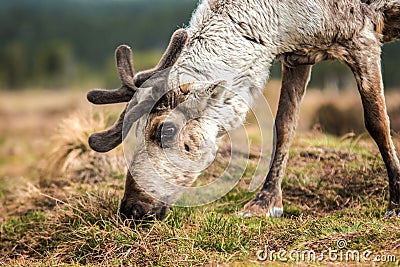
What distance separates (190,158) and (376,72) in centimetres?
224

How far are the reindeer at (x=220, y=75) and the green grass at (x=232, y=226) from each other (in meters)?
0.44

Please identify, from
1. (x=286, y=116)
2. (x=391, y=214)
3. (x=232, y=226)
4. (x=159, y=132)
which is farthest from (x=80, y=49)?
(x=391, y=214)

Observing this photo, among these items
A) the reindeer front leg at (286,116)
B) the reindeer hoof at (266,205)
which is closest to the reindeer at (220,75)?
the reindeer front leg at (286,116)

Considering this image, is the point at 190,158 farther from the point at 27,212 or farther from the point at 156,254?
the point at 27,212

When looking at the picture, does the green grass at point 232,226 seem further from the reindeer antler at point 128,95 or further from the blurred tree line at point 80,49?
the blurred tree line at point 80,49

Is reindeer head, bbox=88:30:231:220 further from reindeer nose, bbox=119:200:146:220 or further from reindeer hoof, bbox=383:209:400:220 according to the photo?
reindeer hoof, bbox=383:209:400:220

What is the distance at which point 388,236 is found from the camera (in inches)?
202

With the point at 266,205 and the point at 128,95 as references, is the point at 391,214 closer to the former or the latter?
the point at 266,205

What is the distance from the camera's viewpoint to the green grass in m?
5.32

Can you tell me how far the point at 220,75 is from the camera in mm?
6148

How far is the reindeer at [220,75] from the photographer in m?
6.00

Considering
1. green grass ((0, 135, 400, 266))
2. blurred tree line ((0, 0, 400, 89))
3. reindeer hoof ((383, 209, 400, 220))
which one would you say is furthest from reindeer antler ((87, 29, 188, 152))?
blurred tree line ((0, 0, 400, 89))

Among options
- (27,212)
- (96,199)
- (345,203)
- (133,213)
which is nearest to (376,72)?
(345,203)

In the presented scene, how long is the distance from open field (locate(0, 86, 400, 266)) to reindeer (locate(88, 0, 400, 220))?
509mm
